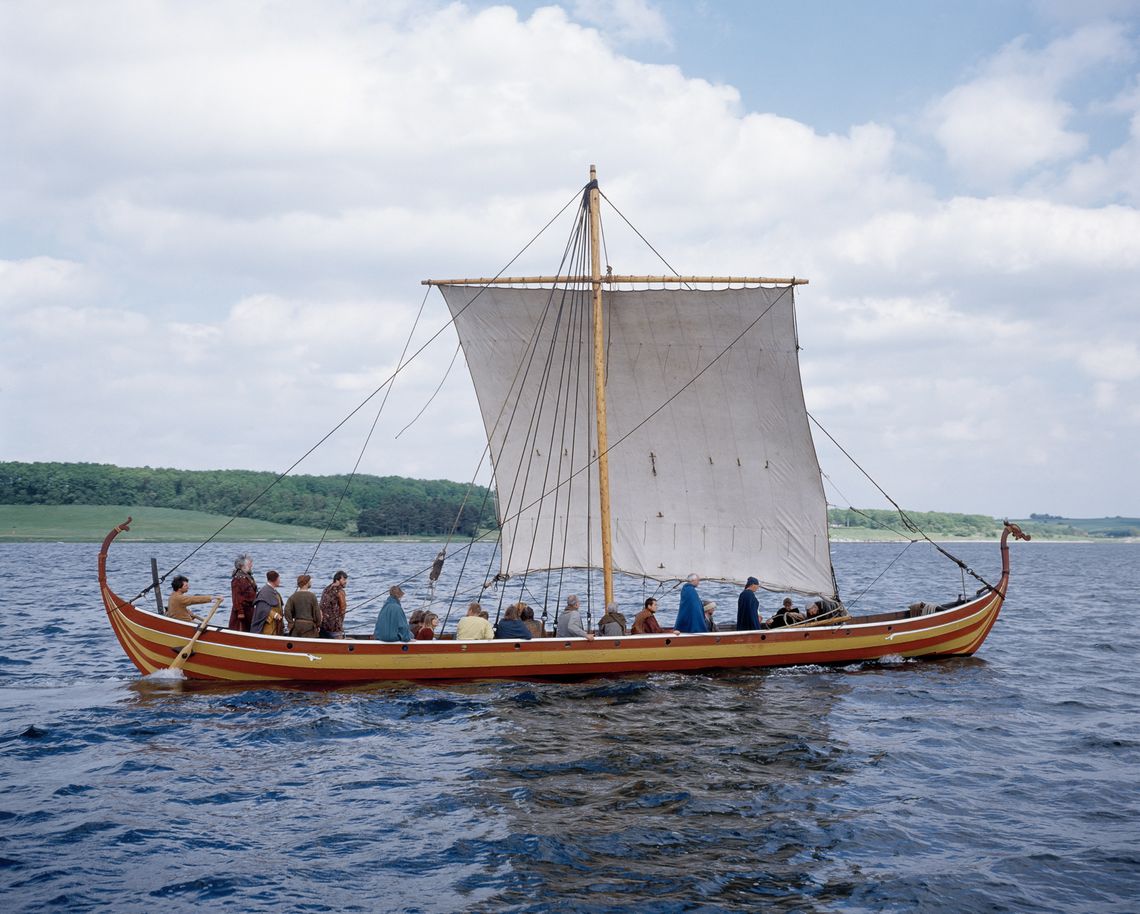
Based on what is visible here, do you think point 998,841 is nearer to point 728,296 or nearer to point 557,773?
point 557,773

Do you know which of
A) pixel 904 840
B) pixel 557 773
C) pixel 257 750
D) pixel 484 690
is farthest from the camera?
pixel 484 690

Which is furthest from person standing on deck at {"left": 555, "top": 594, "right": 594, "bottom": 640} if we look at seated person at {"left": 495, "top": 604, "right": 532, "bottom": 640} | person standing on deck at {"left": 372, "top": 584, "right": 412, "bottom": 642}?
person standing on deck at {"left": 372, "top": 584, "right": 412, "bottom": 642}

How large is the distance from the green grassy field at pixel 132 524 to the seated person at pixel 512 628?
134264mm

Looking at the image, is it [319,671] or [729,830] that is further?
[319,671]

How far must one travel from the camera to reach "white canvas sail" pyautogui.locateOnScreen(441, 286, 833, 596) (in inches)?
896

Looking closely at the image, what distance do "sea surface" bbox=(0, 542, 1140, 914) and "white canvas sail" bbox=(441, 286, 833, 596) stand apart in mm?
3869

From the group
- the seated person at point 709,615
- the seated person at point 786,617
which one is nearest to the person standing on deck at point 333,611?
the seated person at point 709,615

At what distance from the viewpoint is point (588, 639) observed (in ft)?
64.6

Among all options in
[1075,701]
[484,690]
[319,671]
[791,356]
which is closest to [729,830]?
[484,690]

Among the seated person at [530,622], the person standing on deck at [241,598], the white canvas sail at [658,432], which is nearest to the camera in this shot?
the person standing on deck at [241,598]

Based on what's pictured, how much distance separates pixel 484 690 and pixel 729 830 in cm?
Result: 881

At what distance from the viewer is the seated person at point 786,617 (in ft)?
74.3

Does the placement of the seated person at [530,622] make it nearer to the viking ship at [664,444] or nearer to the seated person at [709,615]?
the viking ship at [664,444]

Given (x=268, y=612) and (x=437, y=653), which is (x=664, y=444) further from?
(x=268, y=612)
